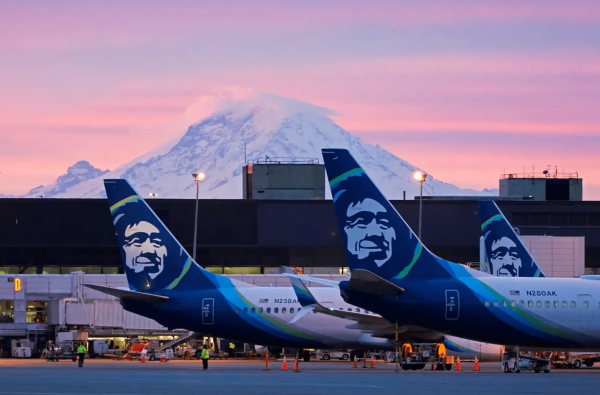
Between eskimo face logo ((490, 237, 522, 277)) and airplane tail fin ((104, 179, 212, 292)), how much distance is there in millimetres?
19680

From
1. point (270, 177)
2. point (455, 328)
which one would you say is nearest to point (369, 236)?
point (455, 328)

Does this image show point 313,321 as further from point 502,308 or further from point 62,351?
point 62,351

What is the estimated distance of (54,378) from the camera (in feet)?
158

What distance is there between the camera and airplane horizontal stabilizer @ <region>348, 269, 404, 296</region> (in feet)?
158

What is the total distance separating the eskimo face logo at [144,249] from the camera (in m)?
61.6

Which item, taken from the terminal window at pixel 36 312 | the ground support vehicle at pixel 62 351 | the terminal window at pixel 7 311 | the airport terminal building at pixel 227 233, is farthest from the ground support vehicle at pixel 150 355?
the airport terminal building at pixel 227 233

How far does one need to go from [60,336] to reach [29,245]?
35.1 meters

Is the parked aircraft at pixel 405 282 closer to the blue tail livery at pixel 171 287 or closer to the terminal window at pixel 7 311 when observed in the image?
the blue tail livery at pixel 171 287

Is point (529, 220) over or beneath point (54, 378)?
over

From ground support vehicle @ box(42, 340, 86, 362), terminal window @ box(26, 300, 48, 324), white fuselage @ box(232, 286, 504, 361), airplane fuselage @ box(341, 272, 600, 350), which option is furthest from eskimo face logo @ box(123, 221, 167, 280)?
terminal window @ box(26, 300, 48, 324)

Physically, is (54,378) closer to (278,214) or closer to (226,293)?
(226,293)

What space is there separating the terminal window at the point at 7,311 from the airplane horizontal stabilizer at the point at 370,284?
149 feet

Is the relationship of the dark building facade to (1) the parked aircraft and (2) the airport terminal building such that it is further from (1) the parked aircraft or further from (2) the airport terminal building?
(1) the parked aircraft

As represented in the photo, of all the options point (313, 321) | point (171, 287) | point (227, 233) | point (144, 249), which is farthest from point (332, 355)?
point (227, 233)
